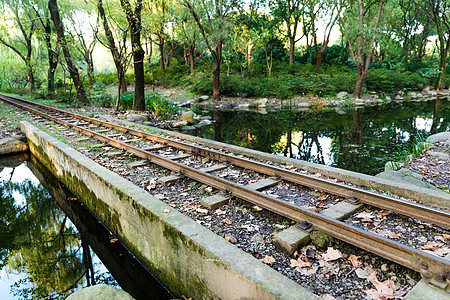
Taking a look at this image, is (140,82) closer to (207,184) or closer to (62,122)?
(62,122)

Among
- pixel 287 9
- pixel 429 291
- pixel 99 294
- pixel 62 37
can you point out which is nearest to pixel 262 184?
pixel 429 291

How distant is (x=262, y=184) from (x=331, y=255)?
1852 millimetres

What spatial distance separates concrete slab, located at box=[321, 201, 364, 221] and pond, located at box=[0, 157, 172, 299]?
7.32ft

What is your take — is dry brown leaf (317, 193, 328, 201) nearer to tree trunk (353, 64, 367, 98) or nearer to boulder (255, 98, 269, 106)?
boulder (255, 98, 269, 106)

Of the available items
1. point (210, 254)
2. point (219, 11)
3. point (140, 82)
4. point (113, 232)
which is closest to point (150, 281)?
point (113, 232)

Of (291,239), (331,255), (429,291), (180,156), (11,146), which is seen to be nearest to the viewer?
(429,291)

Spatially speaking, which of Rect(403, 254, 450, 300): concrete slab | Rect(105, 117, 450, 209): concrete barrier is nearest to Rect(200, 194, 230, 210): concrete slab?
Rect(105, 117, 450, 209): concrete barrier

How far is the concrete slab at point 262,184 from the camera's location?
14.2 feet

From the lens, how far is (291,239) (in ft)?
9.64

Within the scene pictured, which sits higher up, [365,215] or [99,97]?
[99,97]

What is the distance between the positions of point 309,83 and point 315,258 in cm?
2239

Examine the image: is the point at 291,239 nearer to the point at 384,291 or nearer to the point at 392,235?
the point at 384,291

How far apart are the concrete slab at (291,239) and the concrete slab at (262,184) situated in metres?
1.24

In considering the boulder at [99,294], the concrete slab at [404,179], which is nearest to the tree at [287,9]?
the concrete slab at [404,179]
